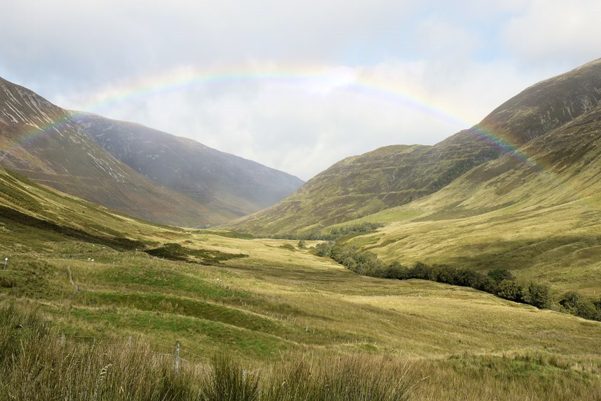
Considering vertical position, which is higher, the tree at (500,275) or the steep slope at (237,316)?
the tree at (500,275)

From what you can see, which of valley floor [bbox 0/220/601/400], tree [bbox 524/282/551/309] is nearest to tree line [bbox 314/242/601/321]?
tree [bbox 524/282/551/309]

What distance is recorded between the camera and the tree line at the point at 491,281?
91625 millimetres

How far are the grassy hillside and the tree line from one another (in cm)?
1723

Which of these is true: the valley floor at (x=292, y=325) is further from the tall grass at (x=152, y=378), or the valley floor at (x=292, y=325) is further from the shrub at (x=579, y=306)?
the shrub at (x=579, y=306)

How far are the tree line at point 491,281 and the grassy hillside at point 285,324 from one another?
17.2 metres

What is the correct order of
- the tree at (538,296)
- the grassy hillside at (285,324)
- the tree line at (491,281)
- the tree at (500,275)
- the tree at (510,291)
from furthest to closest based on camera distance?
the tree at (500,275) < the tree at (510,291) < the tree at (538,296) < the tree line at (491,281) < the grassy hillside at (285,324)

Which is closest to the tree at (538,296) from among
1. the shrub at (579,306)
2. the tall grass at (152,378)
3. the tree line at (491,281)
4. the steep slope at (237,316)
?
the tree line at (491,281)

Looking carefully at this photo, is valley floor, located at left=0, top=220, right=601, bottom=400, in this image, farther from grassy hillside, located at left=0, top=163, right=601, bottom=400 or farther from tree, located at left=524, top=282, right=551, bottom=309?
tree, located at left=524, top=282, right=551, bottom=309

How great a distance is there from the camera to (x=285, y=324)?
98.6ft

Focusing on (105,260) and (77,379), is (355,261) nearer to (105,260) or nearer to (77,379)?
(105,260)

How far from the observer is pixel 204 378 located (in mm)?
5707

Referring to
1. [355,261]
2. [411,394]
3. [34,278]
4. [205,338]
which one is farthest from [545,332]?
[355,261]

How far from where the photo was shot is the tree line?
301 ft

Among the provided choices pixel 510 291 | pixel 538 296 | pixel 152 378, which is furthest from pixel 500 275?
pixel 152 378
